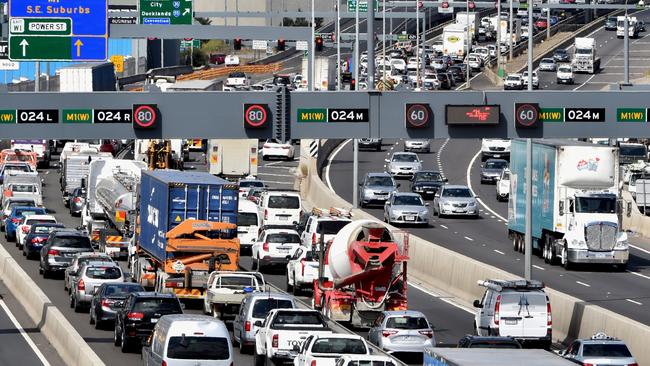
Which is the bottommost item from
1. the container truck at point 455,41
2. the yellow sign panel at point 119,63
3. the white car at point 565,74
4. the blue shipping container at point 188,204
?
the blue shipping container at point 188,204

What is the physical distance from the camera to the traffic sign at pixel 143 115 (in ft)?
135

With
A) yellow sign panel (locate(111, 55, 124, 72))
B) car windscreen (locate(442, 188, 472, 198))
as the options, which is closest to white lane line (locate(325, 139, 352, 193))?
car windscreen (locate(442, 188, 472, 198))

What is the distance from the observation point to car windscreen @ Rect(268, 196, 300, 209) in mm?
62938

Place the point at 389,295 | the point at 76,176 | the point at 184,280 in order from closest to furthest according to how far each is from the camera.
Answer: the point at 389,295 < the point at 184,280 < the point at 76,176

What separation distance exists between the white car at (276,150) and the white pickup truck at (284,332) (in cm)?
6196

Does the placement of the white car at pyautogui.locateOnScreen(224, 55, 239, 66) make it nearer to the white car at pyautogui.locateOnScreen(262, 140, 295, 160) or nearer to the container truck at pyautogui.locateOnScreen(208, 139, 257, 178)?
the white car at pyautogui.locateOnScreen(262, 140, 295, 160)

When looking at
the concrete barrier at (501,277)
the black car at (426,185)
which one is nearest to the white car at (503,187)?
the black car at (426,185)

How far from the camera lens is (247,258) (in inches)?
2317

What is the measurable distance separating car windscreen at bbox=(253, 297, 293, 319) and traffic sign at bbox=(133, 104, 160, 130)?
6.69 m

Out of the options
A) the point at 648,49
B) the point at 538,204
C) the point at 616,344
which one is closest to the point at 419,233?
the point at 538,204

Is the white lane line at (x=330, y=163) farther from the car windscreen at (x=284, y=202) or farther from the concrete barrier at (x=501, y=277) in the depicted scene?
the concrete barrier at (x=501, y=277)

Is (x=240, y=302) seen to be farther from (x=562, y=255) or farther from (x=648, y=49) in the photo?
(x=648, y=49)

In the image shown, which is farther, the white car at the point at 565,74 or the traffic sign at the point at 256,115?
the white car at the point at 565,74

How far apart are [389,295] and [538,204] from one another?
1772cm
